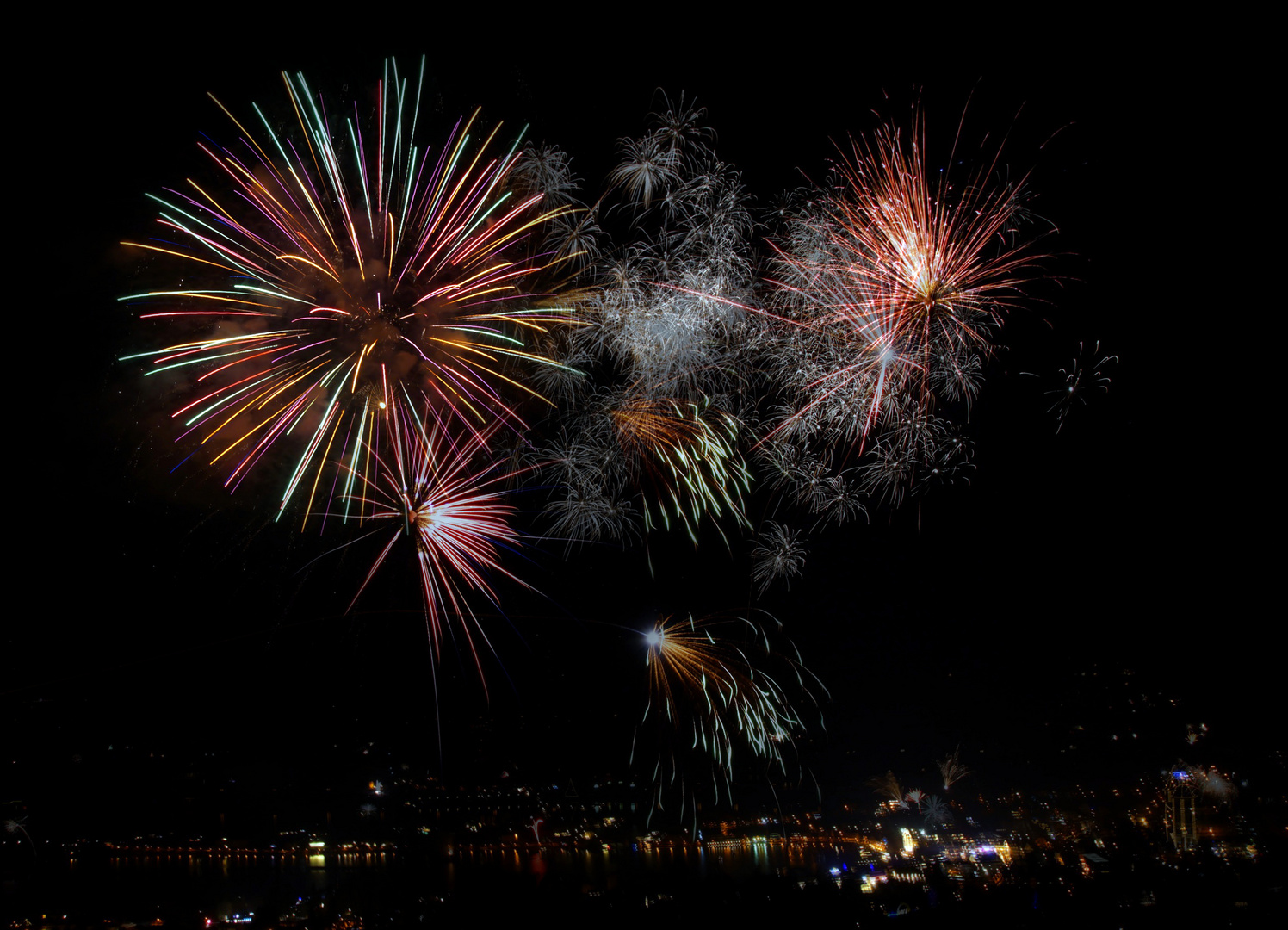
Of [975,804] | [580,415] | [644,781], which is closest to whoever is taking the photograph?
[580,415]

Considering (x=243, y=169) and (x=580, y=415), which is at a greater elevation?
(x=243, y=169)

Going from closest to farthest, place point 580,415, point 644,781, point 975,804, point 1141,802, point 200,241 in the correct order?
point 200,241 < point 580,415 < point 1141,802 < point 975,804 < point 644,781

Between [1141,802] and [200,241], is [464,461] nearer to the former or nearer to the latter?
[200,241]

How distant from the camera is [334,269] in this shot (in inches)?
347

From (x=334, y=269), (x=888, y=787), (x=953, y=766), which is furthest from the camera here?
(x=888, y=787)

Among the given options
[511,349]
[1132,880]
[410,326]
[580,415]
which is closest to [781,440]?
[580,415]

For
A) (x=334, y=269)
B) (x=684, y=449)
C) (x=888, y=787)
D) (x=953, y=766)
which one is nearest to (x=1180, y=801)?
(x=953, y=766)

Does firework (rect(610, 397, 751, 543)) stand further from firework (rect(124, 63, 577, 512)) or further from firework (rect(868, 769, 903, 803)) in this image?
firework (rect(868, 769, 903, 803))

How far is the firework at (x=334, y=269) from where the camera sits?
8.48 m

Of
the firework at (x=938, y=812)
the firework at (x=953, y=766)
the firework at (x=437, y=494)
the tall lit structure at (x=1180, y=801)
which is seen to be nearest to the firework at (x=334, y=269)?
the firework at (x=437, y=494)

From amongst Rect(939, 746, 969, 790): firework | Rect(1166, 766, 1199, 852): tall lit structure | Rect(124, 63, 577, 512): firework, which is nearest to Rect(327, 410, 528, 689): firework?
Rect(124, 63, 577, 512): firework

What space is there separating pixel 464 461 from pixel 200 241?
443 centimetres

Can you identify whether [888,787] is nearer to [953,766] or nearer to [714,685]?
[953,766]

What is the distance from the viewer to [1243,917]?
875cm
